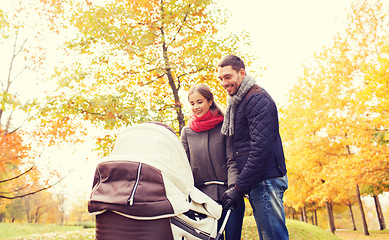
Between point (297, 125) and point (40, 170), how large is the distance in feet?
45.6

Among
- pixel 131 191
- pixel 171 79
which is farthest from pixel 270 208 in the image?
pixel 171 79

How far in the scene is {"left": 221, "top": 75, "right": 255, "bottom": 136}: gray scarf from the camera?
2705 mm

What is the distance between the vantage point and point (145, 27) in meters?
7.72

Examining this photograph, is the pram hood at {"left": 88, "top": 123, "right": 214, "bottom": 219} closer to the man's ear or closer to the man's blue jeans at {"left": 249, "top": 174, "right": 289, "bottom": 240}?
the man's blue jeans at {"left": 249, "top": 174, "right": 289, "bottom": 240}

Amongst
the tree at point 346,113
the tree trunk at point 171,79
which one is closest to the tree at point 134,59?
the tree trunk at point 171,79

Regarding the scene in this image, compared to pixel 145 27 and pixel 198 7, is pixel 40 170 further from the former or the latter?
pixel 198 7

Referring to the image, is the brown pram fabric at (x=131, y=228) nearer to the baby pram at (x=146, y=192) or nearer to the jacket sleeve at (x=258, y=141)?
the baby pram at (x=146, y=192)

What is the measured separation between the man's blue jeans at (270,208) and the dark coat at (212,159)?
15.0 inches

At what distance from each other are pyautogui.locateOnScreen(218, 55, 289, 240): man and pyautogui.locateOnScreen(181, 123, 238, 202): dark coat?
0.24m

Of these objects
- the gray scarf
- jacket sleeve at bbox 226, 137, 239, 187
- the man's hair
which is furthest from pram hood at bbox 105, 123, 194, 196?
the man's hair

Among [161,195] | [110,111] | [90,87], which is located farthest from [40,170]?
[161,195]

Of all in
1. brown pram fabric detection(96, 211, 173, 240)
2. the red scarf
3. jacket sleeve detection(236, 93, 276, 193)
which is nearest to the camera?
brown pram fabric detection(96, 211, 173, 240)

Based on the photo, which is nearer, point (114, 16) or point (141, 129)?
point (141, 129)

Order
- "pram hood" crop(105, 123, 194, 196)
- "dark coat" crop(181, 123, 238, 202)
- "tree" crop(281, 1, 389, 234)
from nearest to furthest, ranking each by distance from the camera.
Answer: "pram hood" crop(105, 123, 194, 196) → "dark coat" crop(181, 123, 238, 202) → "tree" crop(281, 1, 389, 234)
